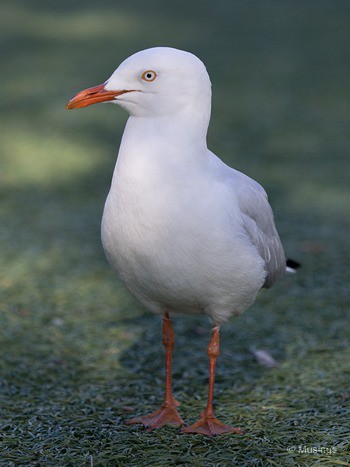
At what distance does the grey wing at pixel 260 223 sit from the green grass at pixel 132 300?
0.67 meters

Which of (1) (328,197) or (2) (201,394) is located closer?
(2) (201,394)

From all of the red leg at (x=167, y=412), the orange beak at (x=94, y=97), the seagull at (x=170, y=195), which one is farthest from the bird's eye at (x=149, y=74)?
the red leg at (x=167, y=412)

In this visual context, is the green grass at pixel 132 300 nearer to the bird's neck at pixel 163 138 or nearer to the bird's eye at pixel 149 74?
the bird's neck at pixel 163 138

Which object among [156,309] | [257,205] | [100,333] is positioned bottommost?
[100,333]

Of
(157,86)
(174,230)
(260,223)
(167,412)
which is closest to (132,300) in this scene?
(167,412)

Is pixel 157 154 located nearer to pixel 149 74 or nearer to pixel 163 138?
pixel 163 138

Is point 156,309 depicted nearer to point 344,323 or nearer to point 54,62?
point 344,323

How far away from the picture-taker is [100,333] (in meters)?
4.89

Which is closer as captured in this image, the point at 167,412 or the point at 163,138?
the point at 163,138

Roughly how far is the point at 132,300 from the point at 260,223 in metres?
1.99

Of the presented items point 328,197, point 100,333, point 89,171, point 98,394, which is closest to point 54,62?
point 89,171

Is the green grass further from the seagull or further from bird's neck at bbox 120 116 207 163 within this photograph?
bird's neck at bbox 120 116 207 163

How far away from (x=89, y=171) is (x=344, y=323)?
11.8ft

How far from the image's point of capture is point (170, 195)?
3.08 meters
